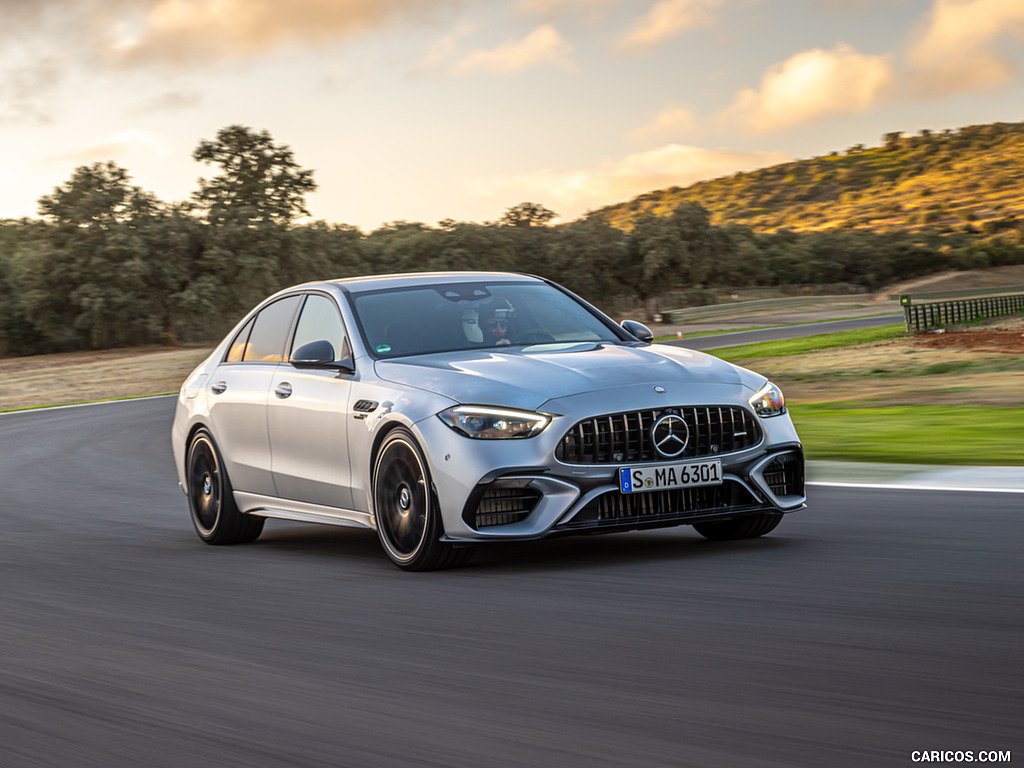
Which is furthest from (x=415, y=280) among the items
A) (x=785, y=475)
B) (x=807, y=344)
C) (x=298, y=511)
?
(x=807, y=344)

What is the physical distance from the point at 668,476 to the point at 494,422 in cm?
88

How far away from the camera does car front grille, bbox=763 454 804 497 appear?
730 centimetres

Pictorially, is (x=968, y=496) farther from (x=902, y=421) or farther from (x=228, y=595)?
(x=902, y=421)

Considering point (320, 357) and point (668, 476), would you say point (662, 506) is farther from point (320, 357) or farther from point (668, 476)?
point (320, 357)

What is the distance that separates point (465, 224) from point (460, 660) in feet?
255

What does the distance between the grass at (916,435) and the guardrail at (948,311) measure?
794 inches

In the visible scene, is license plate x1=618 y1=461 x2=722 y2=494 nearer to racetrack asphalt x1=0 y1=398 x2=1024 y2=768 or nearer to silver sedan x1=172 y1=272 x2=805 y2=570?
silver sedan x1=172 y1=272 x2=805 y2=570

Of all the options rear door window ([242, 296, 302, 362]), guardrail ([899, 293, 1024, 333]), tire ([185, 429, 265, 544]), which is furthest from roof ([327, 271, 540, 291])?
guardrail ([899, 293, 1024, 333])

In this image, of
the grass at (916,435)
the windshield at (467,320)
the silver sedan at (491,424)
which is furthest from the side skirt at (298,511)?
the grass at (916,435)

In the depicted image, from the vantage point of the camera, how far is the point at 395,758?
391 cm

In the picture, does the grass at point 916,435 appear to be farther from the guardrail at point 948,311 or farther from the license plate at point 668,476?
the guardrail at point 948,311

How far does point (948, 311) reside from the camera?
128 feet

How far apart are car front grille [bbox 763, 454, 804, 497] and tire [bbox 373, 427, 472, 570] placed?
1.59 m

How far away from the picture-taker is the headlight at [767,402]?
287 inches
